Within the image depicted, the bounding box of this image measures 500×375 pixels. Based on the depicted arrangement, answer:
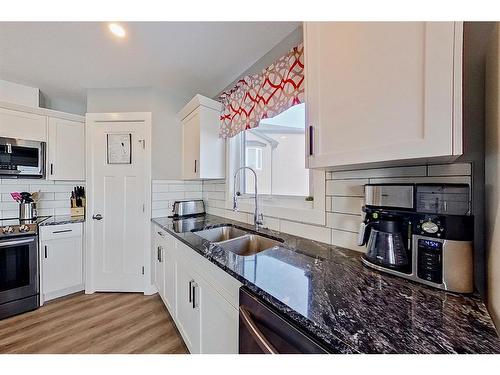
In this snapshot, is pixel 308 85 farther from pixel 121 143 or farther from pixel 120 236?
pixel 120 236

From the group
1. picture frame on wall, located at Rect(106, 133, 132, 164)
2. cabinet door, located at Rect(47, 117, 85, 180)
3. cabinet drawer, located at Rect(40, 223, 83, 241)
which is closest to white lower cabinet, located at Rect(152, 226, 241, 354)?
picture frame on wall, located at Rect(106, 133, 132, 164)

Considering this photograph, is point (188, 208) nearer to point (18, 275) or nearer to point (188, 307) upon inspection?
point (188, 307)

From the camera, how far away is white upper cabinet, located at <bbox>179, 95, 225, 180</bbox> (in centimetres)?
210

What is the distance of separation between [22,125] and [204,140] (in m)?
1.84

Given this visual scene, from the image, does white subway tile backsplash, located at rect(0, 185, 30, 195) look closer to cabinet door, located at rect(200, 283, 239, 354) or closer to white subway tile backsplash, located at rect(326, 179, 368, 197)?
cabinet door, located at rect(200, 283, 239, 354)

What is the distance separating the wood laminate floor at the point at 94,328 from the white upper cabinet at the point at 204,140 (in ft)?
4.40

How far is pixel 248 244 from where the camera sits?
163 cm

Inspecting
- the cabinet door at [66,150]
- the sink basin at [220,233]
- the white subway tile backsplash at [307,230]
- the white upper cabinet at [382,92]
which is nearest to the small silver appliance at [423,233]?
the white upper cabinet at [382,92]

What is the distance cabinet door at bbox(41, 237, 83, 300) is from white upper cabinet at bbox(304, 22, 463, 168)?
2.65m

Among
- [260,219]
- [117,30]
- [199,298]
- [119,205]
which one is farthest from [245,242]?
[117,30]

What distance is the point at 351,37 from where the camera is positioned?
78 centimetres

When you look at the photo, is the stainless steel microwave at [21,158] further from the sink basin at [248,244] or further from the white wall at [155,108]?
the sink basin at [248,244]

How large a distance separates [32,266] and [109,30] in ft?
7.21
